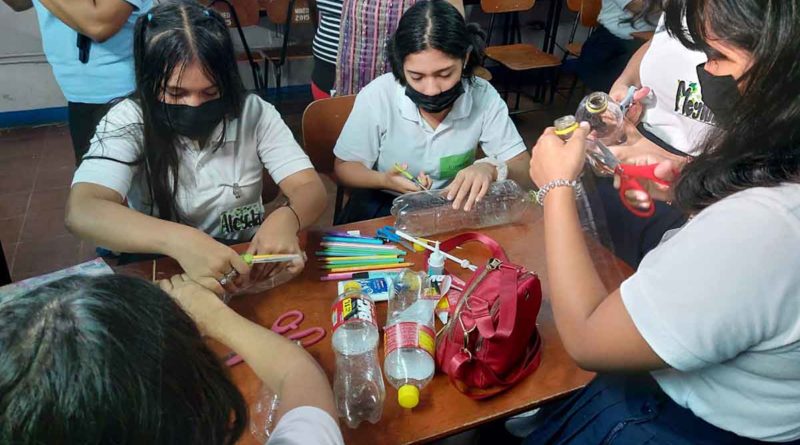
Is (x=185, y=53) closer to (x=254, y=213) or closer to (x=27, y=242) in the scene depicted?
(x=254, y=213)

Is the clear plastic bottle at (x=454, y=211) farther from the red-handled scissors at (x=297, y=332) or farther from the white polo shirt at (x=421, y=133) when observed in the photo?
the red-handled scissors at (x=297, y=332)

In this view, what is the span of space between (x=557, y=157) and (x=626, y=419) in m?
0.49

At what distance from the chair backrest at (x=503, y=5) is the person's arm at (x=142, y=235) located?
3521 mm

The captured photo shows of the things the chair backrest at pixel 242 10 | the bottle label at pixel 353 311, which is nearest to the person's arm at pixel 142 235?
the bottle label at pixel 353 311

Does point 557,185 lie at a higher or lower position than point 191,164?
higher

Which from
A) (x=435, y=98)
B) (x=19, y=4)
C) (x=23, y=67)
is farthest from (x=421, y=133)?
(x=23, y=67)

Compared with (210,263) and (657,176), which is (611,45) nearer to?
(657,176)

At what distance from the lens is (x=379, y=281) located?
1.25m

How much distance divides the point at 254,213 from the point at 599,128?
989mm

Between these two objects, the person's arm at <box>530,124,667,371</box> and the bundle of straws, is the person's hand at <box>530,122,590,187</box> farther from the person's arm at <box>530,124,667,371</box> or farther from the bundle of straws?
the bundle of straws

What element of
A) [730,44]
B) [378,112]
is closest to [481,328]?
[730,44]

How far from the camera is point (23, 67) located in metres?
3.95

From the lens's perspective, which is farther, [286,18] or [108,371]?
[286,18]

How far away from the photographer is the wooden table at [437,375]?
3.12ft
